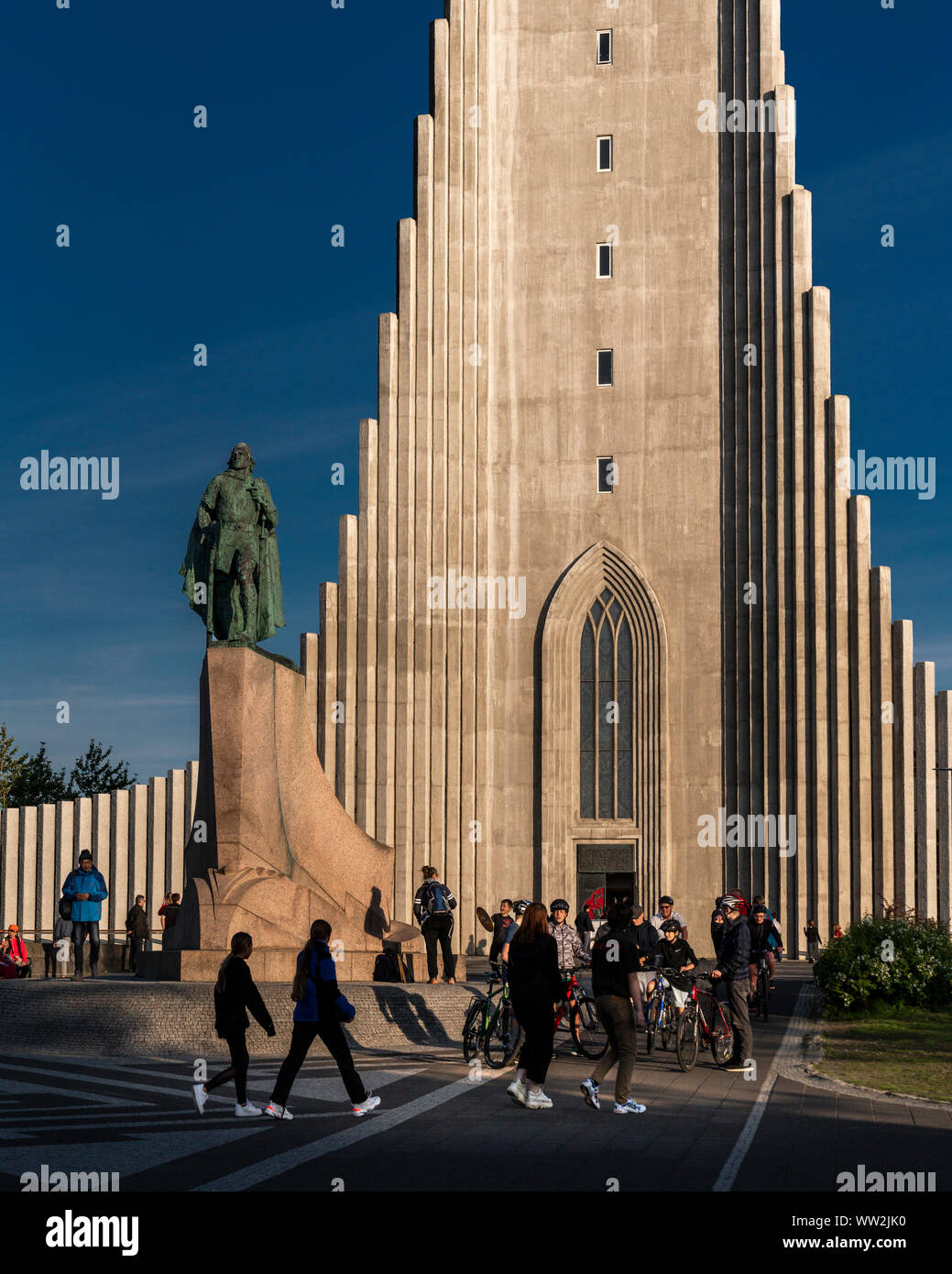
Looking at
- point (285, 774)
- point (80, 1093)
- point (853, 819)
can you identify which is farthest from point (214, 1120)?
point (853, 819)

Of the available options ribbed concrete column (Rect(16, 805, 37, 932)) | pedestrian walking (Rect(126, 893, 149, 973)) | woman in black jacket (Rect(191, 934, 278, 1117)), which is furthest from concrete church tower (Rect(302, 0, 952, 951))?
woman in black jacket (Rect(191, 934, 278, 1117))

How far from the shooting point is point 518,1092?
40.7 ft

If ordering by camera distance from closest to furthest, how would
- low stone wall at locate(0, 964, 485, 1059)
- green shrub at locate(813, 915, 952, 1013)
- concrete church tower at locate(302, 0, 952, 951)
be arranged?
1. low stone wall at locate(0, 964, 485, 1059)
2. green shrub at locate(813, 915, 952, 1013)
3. concrete church tower at locate(302, 0, 952, 951)

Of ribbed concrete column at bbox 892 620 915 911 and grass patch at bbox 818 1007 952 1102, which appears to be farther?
ribbed concrete column at bbox 892 620 915 911

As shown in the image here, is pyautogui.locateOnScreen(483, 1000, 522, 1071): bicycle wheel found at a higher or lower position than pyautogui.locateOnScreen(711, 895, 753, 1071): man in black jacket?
lower

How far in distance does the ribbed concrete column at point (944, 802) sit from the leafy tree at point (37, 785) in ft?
116

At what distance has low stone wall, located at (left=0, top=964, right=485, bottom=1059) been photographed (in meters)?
16.7

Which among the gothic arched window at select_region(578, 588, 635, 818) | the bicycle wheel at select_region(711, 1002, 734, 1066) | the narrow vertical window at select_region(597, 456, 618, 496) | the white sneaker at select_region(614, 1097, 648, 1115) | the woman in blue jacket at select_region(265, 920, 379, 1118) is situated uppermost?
the narrow vertical window at select_region(597, 456, 618, 496)

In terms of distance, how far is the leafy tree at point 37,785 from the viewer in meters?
59.8

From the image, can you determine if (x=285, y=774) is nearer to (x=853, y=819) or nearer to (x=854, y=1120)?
(x=854, y=1120)

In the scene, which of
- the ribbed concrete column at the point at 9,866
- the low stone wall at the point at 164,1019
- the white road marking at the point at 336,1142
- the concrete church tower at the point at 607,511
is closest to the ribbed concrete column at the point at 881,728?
the concrete church tower at the point at 607,511

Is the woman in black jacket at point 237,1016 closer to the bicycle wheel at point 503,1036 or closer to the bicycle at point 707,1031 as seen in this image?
the bicycle wheel at point 503,1036

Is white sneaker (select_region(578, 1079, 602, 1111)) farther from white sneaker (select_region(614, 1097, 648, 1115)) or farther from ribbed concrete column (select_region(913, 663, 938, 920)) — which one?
ribbed concrete column (select_region(913, 663, 938, 920))

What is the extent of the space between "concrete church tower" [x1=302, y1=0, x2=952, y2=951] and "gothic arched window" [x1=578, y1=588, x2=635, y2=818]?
0.20ft
